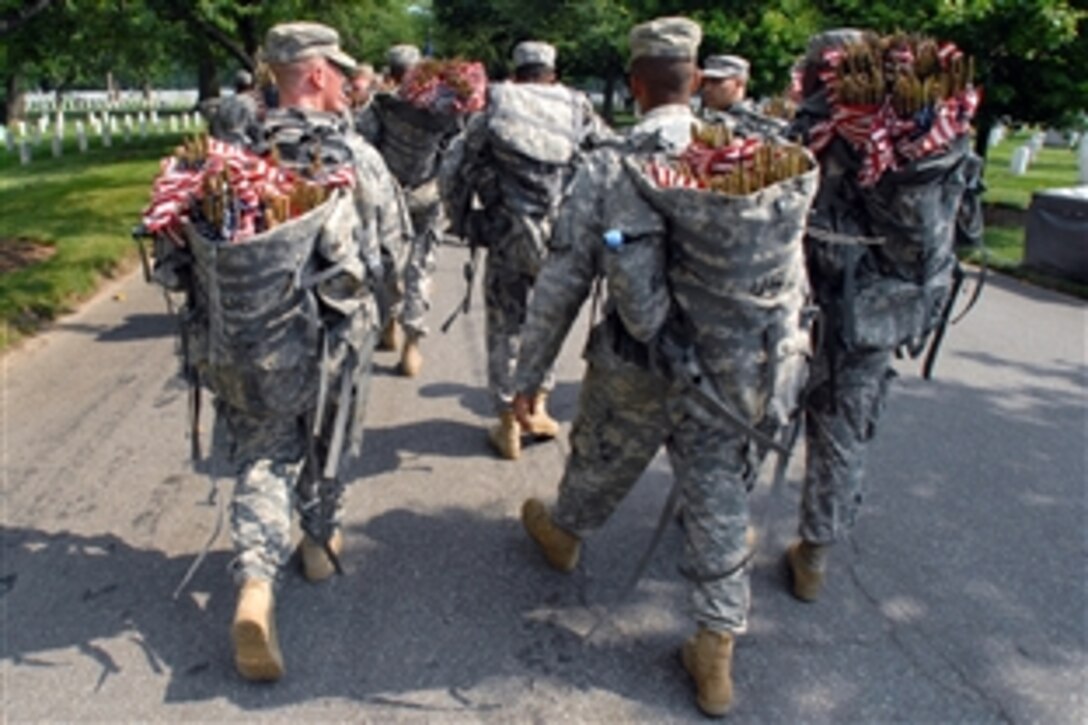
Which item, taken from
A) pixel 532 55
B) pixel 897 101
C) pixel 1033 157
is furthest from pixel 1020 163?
pixel 897 101

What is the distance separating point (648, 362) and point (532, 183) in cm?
164

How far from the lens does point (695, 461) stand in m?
2.71

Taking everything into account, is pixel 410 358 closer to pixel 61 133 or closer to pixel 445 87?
pixel 445 87

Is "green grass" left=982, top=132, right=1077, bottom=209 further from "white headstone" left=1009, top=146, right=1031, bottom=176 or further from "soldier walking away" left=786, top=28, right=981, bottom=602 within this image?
"soldier walking away" left=786, top=28, right=981, bottom=602

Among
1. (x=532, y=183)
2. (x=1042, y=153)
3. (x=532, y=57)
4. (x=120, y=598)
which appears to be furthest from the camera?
(x=1042, y=153)

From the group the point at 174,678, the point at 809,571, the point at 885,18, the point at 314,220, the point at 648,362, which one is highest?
the point at 885,18

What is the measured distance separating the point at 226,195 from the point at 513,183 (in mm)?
1747

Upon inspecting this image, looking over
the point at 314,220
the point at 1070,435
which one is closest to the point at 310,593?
the point at 314,220

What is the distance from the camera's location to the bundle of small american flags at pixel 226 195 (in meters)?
2.58

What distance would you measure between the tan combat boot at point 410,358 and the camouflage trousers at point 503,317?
1.21 meters

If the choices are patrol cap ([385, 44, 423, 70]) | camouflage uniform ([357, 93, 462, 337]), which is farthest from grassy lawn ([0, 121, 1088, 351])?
patrol cap ([385, 44, 423, 70])

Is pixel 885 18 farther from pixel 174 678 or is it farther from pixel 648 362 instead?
pixel 174 678

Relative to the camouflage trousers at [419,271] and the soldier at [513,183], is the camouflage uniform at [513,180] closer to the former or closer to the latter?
the soldier at [513,183]

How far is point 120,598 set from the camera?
10.6 ft
